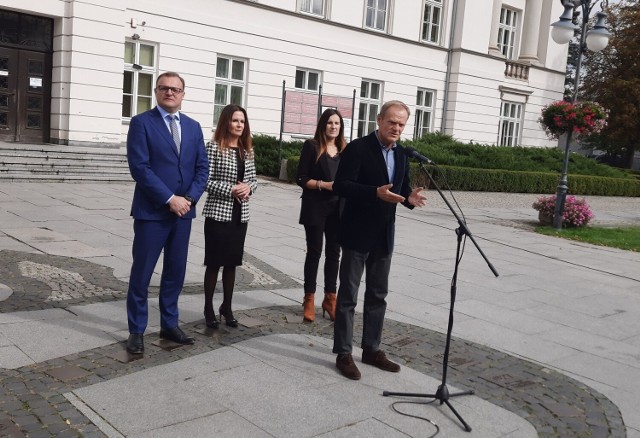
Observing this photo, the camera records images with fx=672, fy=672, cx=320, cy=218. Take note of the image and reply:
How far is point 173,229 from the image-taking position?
204 inches

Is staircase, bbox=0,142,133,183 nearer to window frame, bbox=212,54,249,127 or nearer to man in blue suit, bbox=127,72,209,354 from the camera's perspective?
window frame, bbox=212,54,249,127

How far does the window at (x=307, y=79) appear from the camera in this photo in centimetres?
2425

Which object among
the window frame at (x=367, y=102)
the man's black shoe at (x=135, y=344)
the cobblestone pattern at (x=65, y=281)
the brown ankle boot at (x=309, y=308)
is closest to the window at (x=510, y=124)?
the window frame at (x=367, y=102)

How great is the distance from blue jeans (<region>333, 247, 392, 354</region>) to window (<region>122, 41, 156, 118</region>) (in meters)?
15.8

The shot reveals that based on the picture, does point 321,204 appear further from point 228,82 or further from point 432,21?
point 432,21

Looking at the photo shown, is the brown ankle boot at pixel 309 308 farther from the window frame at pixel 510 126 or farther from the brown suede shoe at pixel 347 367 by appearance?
the window frame at pixel 510 126

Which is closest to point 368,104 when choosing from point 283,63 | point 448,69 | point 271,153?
point 283,63

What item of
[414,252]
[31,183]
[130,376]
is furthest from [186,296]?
[31,183]

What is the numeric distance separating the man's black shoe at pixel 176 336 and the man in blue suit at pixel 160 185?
30cm

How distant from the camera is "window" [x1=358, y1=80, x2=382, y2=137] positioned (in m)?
26.5

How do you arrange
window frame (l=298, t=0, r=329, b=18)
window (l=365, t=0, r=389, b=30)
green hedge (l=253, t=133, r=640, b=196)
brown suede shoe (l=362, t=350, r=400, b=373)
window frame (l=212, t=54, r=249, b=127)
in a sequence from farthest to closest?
window (l=365, t=0, r=389, b=30)
window frame (l=298, t=0, r=329, b=18)
window frame (l=212, t=54, r=249, b=127)
green hedge (l=253, t=133, r=640, b=196)
brown suede shoe (l=362, t=350, r=400, b=373)

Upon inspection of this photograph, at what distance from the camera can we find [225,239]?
5.65 metres

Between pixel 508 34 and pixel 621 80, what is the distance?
9.73 meters

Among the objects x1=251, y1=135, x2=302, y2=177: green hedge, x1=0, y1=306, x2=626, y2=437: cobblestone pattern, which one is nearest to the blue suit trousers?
x1=0, y1=306, x2=626, y2=437: cobblestone pattern
